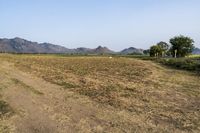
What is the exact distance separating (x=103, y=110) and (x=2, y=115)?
4.44m

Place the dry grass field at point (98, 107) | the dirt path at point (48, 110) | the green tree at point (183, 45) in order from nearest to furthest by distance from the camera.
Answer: the dirt path at point (48, 110)
the dry grass field at point (98, 107)
the green tree at point (183, 45)

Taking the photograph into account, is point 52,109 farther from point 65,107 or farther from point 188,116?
point 188,116

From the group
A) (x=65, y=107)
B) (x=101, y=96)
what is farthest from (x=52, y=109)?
(x=101, y=96)

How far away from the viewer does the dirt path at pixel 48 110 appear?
537 inches

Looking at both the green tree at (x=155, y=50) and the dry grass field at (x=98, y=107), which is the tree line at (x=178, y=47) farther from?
the dry grass field at (x=98, y=107)

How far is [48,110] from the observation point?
1661 centimetres

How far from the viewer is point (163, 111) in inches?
647

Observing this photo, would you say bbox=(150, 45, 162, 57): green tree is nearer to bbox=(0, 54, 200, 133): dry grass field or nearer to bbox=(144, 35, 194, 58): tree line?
bbox=(144, 35, 194, 58): tree line

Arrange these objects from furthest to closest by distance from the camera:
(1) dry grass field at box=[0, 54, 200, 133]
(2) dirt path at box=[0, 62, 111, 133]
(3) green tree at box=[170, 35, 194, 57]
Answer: (3) green tree at box=[170, 35, 194, 57] → (1) dry grass field at box=[0, 54, 200, 133] → (2) dirt path at box=[0, 62, 111, 133]

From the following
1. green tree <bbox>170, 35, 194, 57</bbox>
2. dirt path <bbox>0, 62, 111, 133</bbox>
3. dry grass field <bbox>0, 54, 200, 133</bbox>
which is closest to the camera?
dirt path <bbox>0, 62, 111, 133</bbox>

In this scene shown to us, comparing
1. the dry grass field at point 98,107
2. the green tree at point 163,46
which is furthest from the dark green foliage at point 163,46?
the dry grass field at point 98,107

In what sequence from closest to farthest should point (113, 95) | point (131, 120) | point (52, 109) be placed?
point (131, 120)
point (52, 109)
point (113, 95)

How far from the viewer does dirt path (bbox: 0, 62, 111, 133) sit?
13.6 meters

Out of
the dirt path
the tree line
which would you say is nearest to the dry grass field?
the dirt path
